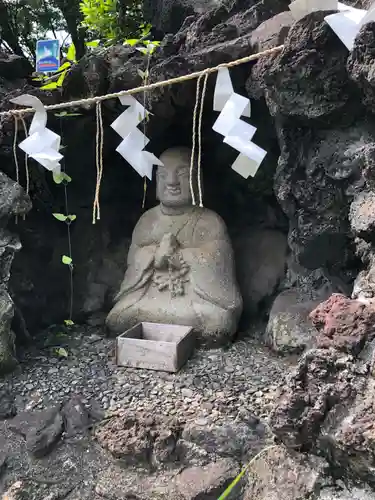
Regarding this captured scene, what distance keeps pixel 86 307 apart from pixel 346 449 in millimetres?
2628

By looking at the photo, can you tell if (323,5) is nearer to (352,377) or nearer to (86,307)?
(352,377)

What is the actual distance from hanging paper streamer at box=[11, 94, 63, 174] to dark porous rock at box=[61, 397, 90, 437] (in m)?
1.31

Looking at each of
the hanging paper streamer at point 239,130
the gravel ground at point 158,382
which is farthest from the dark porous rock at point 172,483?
the hanging paper streamer at point 239,130

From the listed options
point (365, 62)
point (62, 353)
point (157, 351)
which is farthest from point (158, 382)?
point (365, 62)

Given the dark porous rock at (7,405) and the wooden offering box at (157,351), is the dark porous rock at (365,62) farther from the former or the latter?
the dark porous rock at (7,405)

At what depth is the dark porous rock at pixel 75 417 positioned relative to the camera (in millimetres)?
2562

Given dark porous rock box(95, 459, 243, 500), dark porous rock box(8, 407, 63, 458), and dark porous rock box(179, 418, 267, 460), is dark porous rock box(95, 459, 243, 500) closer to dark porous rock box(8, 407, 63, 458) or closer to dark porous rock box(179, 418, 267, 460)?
dark porous rock box(179, 418, 267, 460)

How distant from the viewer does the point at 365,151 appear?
7.00 ft

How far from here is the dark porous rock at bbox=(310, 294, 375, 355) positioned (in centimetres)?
172

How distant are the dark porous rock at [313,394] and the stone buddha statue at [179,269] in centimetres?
137

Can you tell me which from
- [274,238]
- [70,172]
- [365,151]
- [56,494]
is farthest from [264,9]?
[56,494]

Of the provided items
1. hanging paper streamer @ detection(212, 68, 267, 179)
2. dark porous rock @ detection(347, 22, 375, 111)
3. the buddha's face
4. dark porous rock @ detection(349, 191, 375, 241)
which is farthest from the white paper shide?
the buddha's face

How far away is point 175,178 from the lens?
349 centimetres

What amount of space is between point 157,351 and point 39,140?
135 cm
